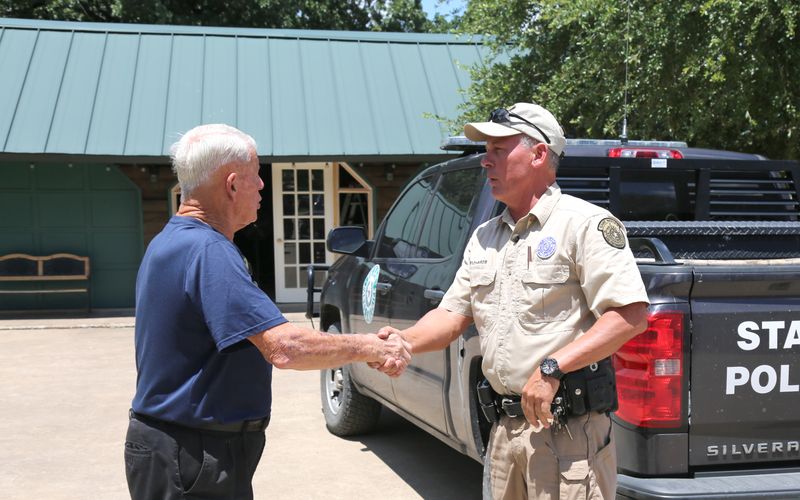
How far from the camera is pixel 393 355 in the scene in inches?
110

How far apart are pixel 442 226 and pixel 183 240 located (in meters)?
2.32

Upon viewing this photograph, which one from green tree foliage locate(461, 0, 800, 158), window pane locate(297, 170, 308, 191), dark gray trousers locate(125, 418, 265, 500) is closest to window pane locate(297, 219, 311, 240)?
window pane locate(297, 170, 308, 191)

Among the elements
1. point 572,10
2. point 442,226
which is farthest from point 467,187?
point 572,10

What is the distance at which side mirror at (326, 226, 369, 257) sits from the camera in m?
5.18

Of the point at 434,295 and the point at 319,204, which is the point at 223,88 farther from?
the point at 434,295

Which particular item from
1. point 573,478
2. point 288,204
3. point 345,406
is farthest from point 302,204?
point 573,478

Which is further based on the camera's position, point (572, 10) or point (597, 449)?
point (572, 10)

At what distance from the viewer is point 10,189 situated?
1311 cm

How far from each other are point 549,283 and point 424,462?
3.21 meters

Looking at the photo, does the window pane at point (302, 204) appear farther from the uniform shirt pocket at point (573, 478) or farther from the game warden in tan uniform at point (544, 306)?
the uniform shirt pocket at point (573, 478)

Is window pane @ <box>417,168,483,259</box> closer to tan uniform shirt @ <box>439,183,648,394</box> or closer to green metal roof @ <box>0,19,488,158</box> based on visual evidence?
tan uniform shirt @ <box>439,183,648,394</box>

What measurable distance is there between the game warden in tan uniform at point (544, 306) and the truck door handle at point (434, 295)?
1298mm

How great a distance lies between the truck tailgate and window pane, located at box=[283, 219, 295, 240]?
11322 millimetres

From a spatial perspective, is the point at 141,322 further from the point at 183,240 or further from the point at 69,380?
the point at 69,380
